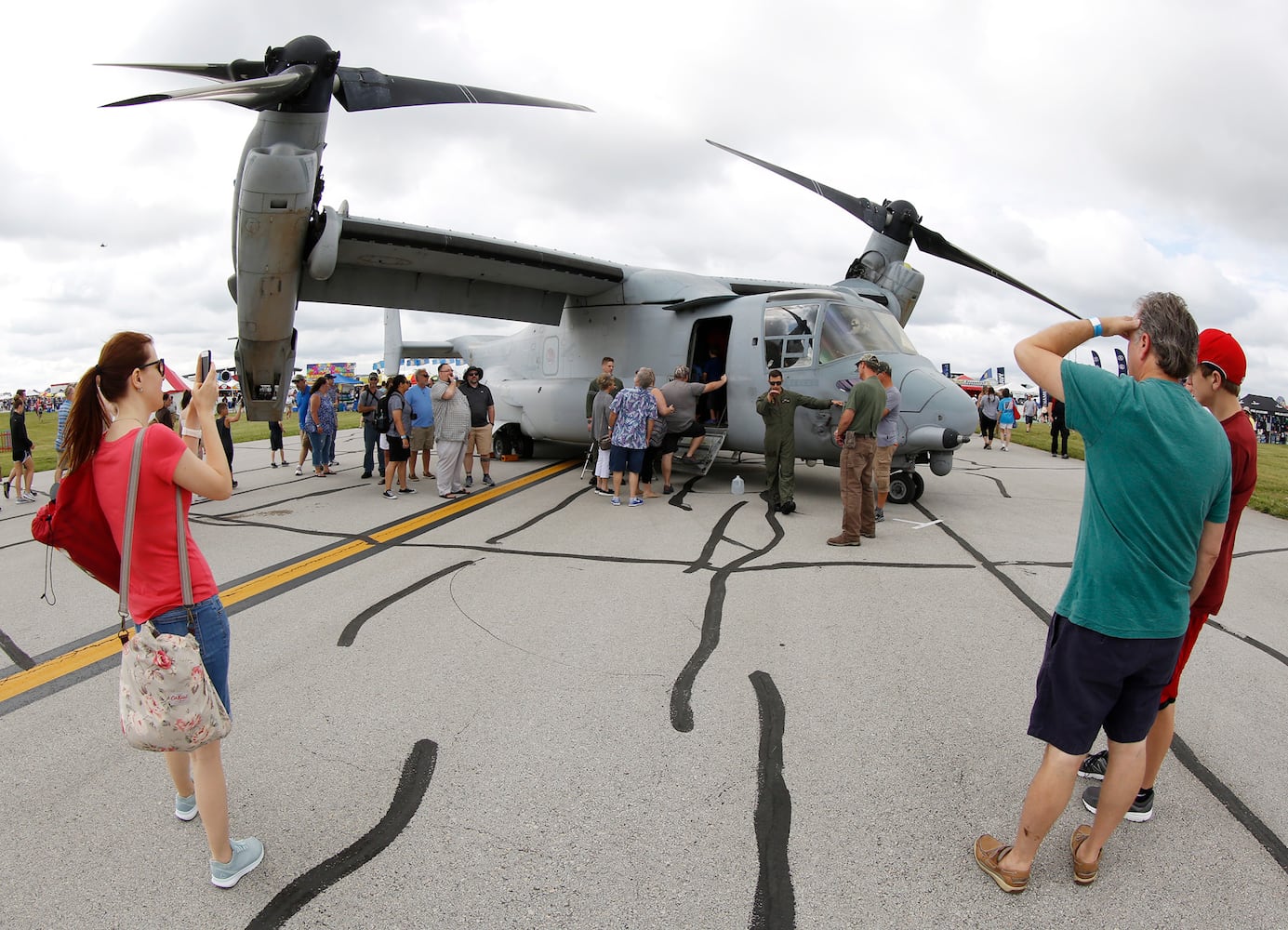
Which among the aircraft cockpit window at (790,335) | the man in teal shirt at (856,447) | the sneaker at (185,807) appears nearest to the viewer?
the sneaker at (185,807)

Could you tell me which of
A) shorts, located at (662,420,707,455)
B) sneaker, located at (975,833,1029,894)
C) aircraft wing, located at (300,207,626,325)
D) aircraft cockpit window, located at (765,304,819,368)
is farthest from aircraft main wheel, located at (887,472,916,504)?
sneaker, located at (975,833,1029,894)

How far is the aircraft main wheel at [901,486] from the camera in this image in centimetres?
873

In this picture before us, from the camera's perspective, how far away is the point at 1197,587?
2275 millimetres

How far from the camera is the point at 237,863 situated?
7.16 ft

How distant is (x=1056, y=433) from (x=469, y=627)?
15845 mm

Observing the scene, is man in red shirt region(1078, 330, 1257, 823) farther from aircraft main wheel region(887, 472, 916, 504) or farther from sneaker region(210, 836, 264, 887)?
aircraft main wheel region(887, 472, 916, 504)

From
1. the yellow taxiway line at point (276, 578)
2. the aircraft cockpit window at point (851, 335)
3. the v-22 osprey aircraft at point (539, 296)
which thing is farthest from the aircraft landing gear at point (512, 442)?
the aircraft cockpit window at point (851, 335)

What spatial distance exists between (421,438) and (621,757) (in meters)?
7.72

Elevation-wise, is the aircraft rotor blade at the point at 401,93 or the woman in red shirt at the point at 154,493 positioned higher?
the aircraft rotor blade at the point at 401,93

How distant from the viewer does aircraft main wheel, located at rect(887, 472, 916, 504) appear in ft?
28.7

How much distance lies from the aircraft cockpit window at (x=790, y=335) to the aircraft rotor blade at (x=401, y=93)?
3.40 metres

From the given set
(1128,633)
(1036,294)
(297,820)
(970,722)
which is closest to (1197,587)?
(1128,633)

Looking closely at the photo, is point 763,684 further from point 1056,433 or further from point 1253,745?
point 1056,433

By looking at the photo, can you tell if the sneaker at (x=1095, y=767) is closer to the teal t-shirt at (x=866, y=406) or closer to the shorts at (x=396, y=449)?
the teal t-shirt at (x=866, y=406)
